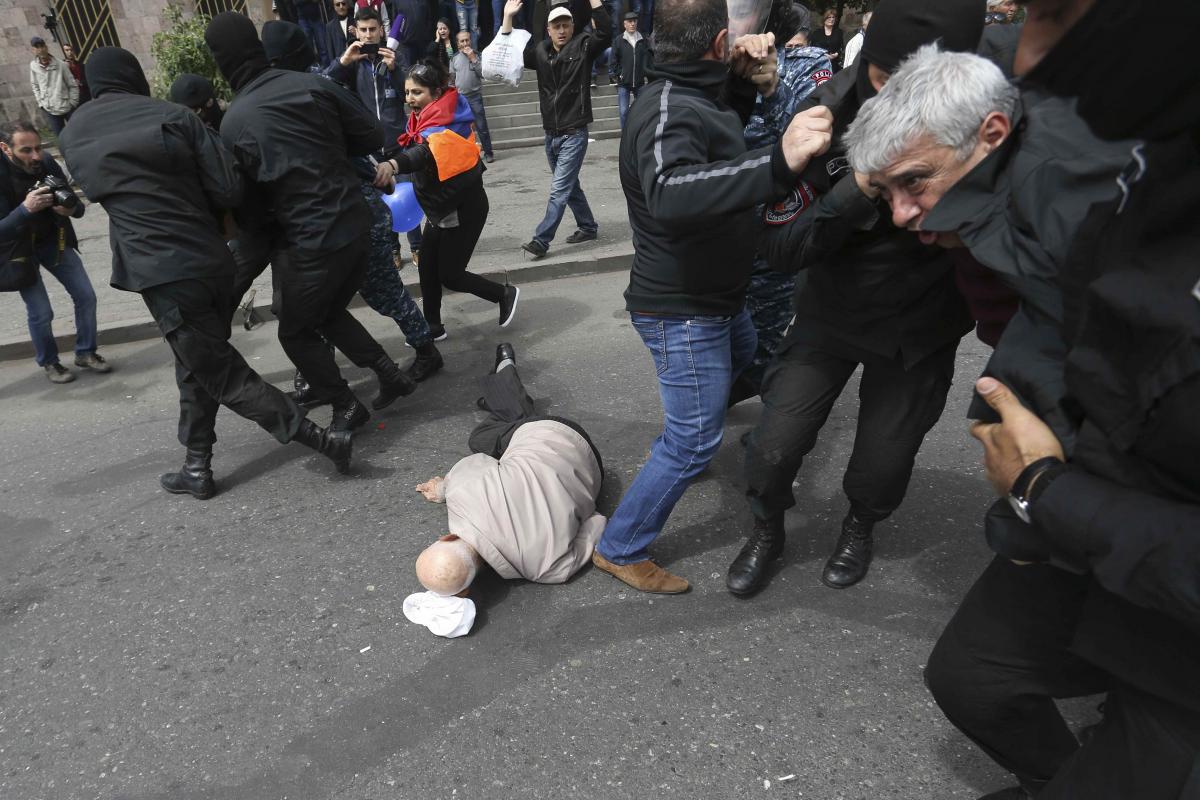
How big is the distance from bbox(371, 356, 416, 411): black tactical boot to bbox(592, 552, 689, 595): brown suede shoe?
202cm

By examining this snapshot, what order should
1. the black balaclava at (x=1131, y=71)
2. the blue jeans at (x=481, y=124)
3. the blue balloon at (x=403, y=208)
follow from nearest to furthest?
the black balaclava at (x=1131, y=71)
the blue balloon at (x=403, y=208)
the blue jeans at (x=481, y=124)

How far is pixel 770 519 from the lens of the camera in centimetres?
286

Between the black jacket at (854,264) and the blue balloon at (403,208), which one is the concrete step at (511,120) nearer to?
the blue balloon at (403,208)

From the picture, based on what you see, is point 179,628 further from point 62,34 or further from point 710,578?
point 62,34

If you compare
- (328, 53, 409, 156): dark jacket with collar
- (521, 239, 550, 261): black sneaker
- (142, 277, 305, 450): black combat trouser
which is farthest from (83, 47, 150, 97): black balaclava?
(328, 53, 409, 156): dark jacket with collar

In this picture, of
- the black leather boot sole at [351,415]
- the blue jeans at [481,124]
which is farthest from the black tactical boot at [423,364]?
the blue jeans at [481,124]

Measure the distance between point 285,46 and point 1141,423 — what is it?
3.93 m

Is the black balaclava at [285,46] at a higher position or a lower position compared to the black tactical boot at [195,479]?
higher

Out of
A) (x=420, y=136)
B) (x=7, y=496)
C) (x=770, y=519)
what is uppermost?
(x=420, y=136)

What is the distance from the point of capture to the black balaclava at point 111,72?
339cm

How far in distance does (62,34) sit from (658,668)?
1661 centimetres

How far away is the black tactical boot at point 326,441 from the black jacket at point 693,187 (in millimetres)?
1764

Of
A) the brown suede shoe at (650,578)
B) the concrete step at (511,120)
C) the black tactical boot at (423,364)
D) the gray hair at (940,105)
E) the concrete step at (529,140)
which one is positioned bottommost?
the concrete step at (529,140)

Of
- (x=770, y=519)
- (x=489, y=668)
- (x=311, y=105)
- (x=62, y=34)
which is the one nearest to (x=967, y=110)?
(x=770, y=519)
